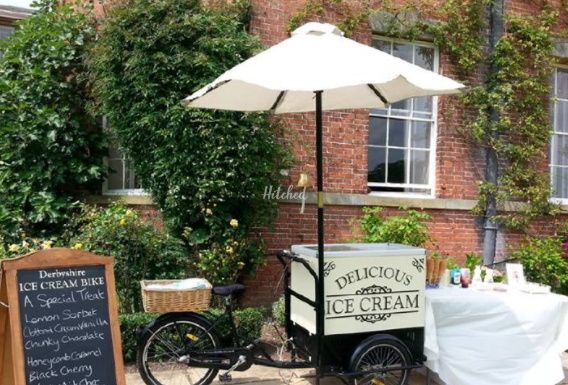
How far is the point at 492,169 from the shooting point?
830 centimetres

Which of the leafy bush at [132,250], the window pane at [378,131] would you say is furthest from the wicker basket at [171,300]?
the window pane at [378,131]

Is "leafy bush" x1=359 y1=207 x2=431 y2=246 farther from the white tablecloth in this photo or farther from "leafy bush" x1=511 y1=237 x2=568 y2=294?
the white tablecloth

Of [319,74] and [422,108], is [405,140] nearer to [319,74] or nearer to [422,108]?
[422,108]

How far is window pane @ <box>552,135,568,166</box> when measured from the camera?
902 cm

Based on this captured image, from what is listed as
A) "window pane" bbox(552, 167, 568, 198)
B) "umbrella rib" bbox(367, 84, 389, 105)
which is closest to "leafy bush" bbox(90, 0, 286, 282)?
"umbrella rib" bbox(367, 84, 389, 105)

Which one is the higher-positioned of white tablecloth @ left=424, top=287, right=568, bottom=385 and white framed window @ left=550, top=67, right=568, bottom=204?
white framed window @ left=550, top=67, right=568, bottom=204

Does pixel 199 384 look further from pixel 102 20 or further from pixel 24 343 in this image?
pixel 102 20

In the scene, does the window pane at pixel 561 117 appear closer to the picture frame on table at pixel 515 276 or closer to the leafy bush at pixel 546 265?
the leafy bush at pixel 546 265

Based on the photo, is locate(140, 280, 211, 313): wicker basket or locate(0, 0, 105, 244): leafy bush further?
locate(0, 0, 105, 244): leafy bush

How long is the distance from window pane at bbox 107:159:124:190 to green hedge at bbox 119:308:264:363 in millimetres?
2576

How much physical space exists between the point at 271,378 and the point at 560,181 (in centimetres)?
633

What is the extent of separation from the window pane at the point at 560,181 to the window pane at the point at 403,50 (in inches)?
125

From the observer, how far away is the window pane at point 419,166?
823cm

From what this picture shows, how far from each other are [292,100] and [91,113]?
3251mm
